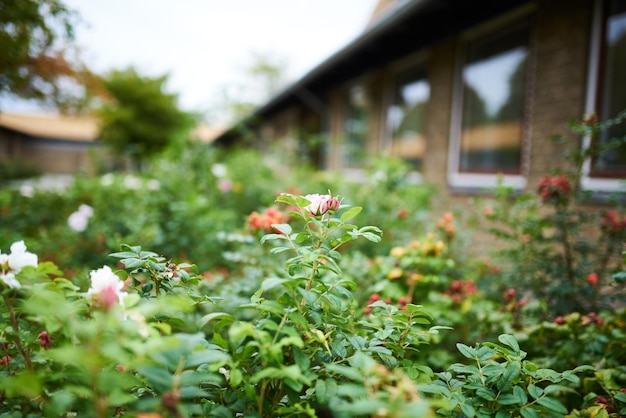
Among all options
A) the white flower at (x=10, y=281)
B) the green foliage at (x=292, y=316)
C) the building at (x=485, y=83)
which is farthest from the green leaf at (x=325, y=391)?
the building at (x=485, y=83)

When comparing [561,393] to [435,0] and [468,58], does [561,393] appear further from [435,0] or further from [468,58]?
[468,58]

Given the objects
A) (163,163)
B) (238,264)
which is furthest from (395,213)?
(163,163)

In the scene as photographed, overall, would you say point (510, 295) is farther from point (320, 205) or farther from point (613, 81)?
point (613, 81)

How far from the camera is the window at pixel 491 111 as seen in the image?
419 cm

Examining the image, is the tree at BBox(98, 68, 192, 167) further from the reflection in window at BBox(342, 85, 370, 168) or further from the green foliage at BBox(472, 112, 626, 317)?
the green foliage at BBox(472, 112, 626, 317)

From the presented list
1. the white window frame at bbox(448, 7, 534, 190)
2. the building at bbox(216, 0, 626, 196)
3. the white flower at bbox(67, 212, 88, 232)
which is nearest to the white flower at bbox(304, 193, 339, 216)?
the building at bbox(216, 0, 626, 196)

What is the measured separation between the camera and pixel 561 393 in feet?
5.36

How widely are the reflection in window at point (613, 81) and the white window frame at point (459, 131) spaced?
69 cm

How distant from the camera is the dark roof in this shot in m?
4.25

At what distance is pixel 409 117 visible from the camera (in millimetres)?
6102

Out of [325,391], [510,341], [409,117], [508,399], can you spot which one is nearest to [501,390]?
[508,399]

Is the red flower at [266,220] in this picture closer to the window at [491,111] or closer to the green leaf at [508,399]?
the green leaf at [508,399]

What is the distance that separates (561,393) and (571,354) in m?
0.16

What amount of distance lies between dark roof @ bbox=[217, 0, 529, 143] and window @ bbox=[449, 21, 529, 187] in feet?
0.93
